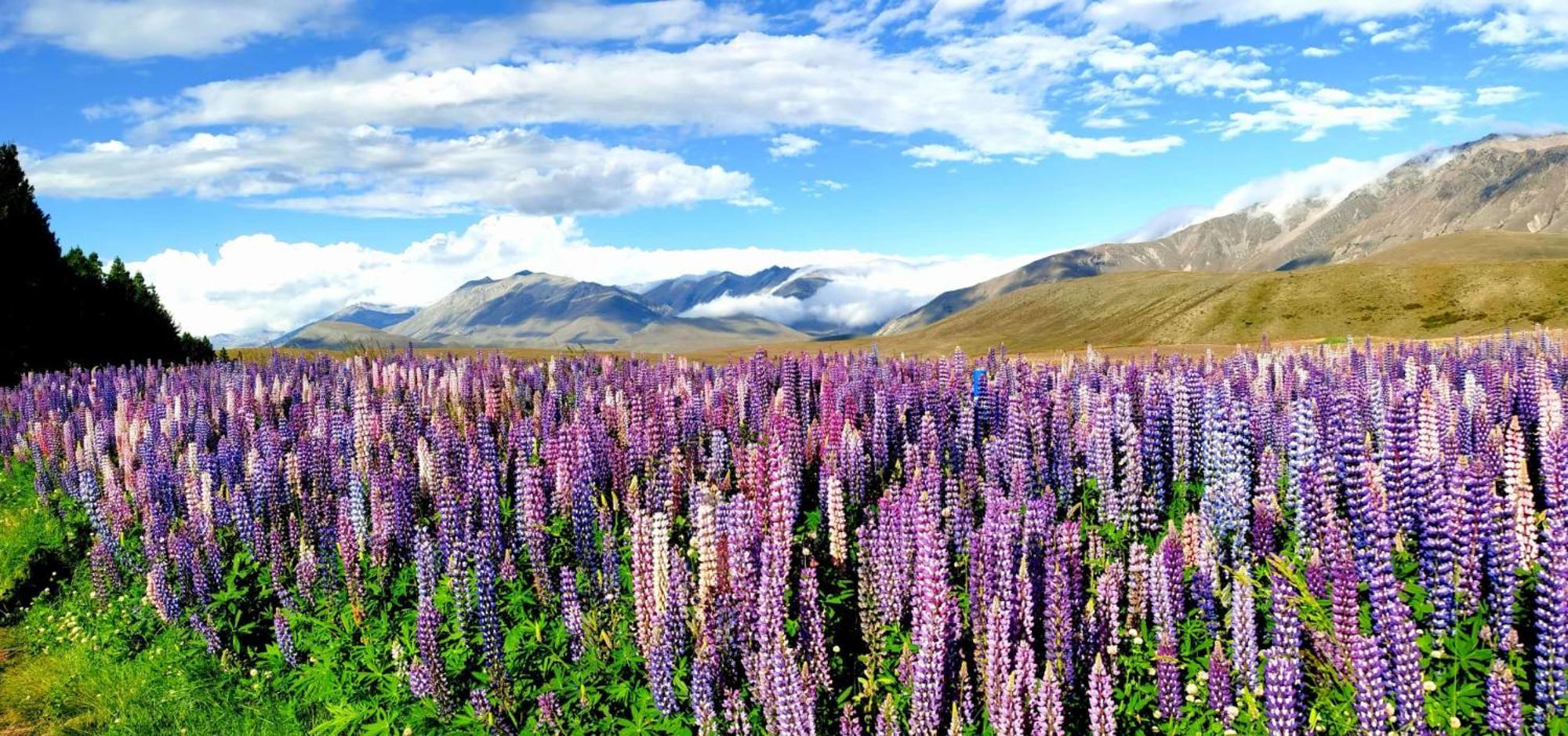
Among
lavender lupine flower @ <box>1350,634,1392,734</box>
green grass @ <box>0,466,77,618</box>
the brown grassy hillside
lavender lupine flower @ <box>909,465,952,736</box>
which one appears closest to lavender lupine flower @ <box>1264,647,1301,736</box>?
lavender lupine flower @ <box>1350,634,1392,734</box>

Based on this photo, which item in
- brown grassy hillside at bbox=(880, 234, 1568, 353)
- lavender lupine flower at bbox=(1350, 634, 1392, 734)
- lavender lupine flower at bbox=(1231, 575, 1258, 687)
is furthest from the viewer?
brown grassy hillside at bbox=(880, 234, 1568, 353)

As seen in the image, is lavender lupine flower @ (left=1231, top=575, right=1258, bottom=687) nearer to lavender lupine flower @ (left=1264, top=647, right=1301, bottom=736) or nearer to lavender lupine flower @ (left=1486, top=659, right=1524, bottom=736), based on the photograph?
lavender lupine flower @ (left=1264, top=647, right=1301, bottom=736)

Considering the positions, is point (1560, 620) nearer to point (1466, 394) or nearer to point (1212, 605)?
point (1212, 605)

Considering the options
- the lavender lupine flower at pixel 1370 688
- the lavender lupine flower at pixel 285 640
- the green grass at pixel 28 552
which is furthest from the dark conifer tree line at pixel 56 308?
the lavender lupine flower at pixel 1370 688

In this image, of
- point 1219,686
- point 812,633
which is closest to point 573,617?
point 812,633

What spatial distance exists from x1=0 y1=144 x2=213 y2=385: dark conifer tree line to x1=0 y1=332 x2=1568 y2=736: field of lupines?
89.4ft

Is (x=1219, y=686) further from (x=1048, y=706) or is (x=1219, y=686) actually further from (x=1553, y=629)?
(x=1553, y=629)

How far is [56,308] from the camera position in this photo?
3816 centimetres

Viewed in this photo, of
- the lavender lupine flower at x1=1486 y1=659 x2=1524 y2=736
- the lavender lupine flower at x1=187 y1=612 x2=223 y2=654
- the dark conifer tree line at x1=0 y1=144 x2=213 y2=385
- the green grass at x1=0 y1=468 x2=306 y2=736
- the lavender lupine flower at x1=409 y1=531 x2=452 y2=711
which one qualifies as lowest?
the green grass at x1=0 y1=468 x2=306 y2=736

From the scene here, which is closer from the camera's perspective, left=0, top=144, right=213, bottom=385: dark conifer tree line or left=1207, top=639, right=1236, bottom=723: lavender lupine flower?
left=1207, top=639, right=1236, bottom=723: lavender lupine flower

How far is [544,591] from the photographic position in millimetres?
8680

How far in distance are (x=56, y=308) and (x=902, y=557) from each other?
43.1m

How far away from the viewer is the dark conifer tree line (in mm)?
36188

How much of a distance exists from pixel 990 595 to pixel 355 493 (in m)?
7.42
